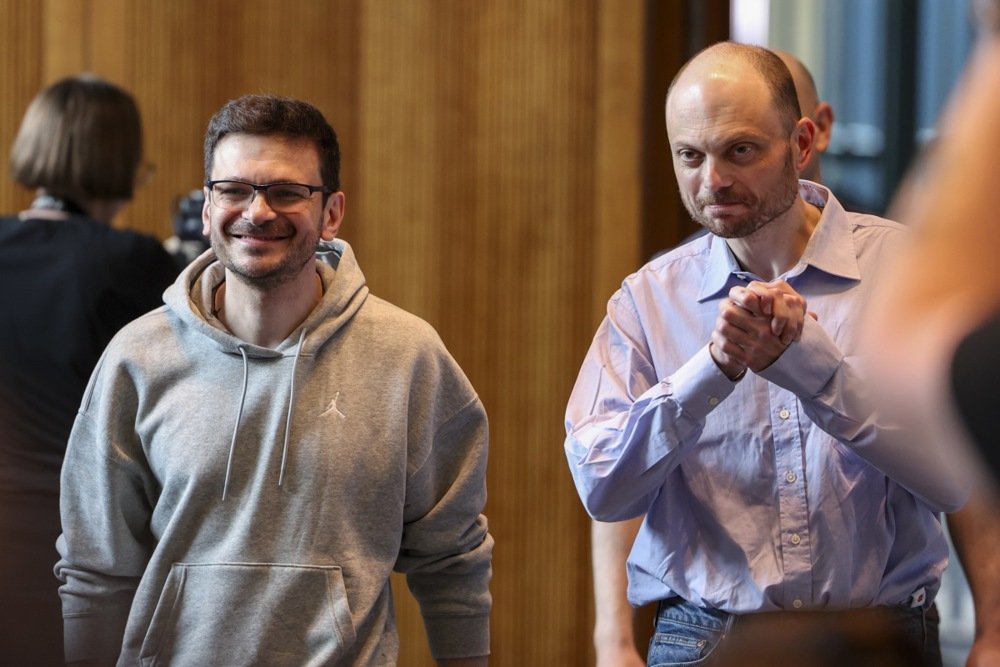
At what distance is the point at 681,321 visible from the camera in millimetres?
2508

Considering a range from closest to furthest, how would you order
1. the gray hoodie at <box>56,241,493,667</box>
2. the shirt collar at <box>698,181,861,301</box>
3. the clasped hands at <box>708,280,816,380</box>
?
the clasped hands at <box>708,280,816,380</box>
the shirt collar at <box>698,181,861,301</box>
the gray hoodie at <box>56,241,493,667</box>

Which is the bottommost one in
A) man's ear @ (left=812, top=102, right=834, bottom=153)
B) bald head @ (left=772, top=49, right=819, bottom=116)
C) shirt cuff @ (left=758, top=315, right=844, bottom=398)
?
shirt cuff @ (left=758, top=315, right=844, bottom=398)

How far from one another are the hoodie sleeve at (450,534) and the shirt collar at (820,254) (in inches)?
21.2

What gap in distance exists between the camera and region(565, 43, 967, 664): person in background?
2217 millimetres

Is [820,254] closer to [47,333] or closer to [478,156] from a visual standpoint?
[47,333]

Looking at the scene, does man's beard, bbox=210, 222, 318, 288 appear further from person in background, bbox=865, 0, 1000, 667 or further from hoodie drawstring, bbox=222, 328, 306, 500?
person in background, bbox=865, 0, 1000, 667

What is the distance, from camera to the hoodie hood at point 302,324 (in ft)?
8.58

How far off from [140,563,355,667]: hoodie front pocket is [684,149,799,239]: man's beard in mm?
871

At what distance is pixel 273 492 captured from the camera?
2.54 m

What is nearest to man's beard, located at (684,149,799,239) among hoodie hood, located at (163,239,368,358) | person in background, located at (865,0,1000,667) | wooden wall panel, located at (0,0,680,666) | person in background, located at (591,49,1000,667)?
person in background, located at (591,49,1000,667)

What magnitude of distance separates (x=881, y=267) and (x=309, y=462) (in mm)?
1035

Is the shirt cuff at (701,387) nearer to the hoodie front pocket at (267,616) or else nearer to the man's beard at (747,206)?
the man's beard at (747,206)

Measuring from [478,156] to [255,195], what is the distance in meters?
2.02

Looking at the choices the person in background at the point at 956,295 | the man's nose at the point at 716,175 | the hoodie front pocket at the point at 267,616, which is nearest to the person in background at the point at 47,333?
the hoodie front pocket at the point at 267,616
